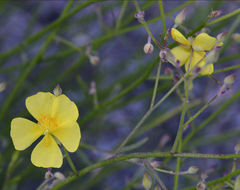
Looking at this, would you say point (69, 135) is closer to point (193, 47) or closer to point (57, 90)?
point (57, 90)

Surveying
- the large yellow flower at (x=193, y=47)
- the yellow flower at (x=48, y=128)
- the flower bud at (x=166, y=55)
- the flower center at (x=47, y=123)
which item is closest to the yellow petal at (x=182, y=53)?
the large yellow flower at (x=193, y=47)

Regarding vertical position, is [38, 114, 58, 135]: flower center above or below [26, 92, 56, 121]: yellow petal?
below

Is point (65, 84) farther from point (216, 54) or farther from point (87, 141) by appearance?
point (216, 54)

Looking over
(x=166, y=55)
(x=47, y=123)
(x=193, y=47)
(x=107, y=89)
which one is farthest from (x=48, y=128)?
(x=107, y=89)

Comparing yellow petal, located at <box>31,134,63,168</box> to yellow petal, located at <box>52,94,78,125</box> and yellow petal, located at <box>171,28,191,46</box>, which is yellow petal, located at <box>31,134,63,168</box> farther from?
yellow petal, located at <box>171,28,191,46</box>

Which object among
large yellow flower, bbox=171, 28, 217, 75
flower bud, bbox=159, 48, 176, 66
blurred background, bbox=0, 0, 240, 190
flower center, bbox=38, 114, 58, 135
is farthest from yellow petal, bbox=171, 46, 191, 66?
blurred background, bbox=0, 0, 240, 190

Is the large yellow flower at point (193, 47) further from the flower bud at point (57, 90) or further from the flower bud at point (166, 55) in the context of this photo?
the flower bud at point (57, 90)
